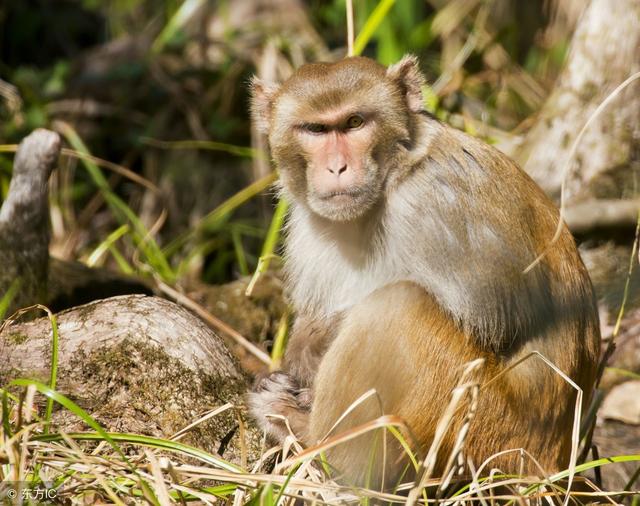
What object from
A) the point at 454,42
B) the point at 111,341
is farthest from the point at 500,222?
the point at 454,42

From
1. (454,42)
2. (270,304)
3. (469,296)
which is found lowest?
(270,304)

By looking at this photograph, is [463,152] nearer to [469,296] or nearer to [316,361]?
[469,296]

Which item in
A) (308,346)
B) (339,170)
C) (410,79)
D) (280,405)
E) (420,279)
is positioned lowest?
(280,405)

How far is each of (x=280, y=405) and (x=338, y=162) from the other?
51.8 inches

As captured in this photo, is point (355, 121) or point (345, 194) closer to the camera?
point (345, 194)

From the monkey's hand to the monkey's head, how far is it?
97 cm

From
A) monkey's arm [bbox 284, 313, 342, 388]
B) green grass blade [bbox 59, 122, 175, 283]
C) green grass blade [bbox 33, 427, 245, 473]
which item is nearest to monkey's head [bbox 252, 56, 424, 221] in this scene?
monkey's arm [bbox 284, 313, 342, 388]

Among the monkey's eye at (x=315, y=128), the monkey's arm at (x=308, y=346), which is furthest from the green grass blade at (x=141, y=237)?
the monkey's eye at (x=315, y=128)

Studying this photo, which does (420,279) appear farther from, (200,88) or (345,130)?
(200,88)

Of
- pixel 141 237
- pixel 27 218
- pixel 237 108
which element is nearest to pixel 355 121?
pixel 27 218

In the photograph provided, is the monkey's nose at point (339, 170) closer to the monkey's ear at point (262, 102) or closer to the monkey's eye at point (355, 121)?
the monkey's eye at point (355, 121)

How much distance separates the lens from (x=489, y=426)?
4.75 metres

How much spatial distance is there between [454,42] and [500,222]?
6.91 m

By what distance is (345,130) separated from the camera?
5121mm
